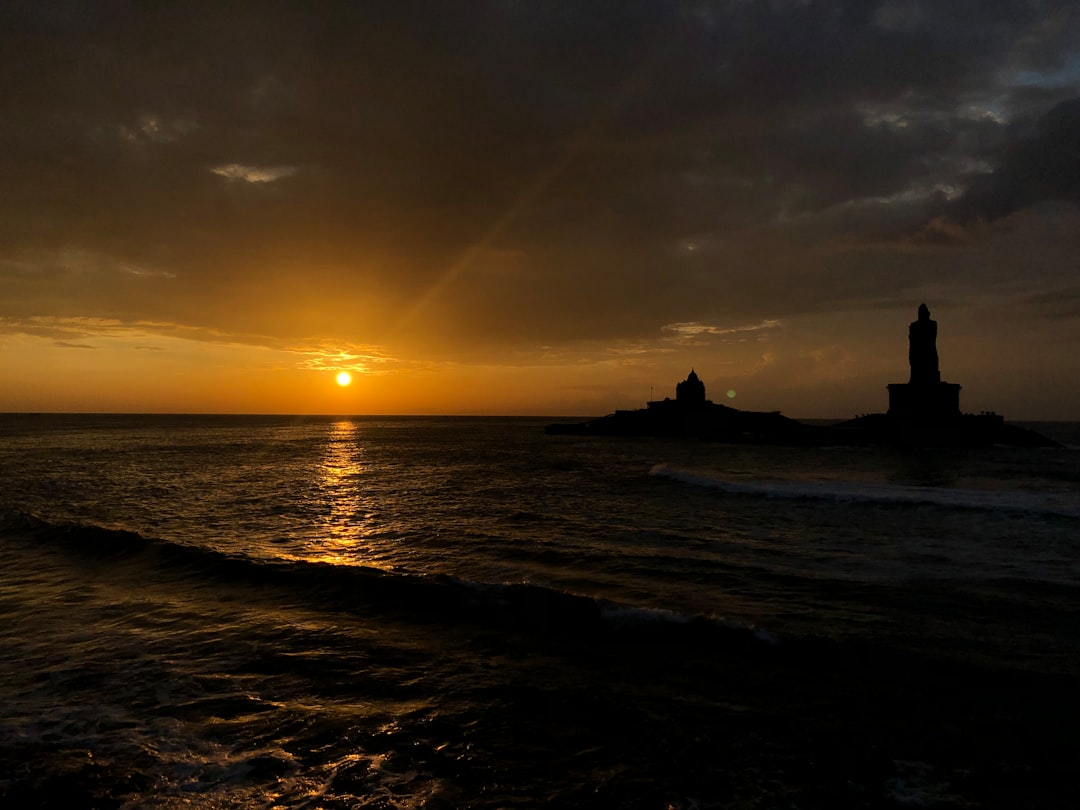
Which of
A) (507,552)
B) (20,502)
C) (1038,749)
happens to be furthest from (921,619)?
(20,502)

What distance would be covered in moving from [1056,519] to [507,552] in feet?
90.0

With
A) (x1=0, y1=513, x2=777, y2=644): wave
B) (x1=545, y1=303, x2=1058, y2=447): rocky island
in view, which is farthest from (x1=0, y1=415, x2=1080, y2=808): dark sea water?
(x1=545, y1=303, x2=1058, y2=447): rocky island

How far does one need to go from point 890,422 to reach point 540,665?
134m

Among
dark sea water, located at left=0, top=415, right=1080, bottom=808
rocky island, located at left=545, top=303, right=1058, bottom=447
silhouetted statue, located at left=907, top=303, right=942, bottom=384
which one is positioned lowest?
dark sea water, located at left=0, top=415, right=1080, bottom=808

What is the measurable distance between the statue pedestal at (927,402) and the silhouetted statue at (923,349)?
1675 millimetres

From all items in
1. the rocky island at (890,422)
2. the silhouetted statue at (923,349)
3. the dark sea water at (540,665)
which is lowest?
the dark sea water at (540,665)

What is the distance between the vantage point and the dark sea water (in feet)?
27.8

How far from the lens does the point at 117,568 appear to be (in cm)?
2084

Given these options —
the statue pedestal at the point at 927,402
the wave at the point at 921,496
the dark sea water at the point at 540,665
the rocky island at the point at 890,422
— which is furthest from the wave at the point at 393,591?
the statue pedestal at the point at 927,402

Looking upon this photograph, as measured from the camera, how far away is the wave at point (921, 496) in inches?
1329

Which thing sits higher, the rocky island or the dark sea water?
the rocky island

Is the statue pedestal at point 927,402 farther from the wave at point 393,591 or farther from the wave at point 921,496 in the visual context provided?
the wave at point 393,591

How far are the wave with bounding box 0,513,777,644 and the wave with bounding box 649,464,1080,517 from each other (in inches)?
1051

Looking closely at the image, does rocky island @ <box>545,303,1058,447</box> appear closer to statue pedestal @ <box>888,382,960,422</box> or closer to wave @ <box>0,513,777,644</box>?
statue pedestal @ <box>888,382,960,422</box>
